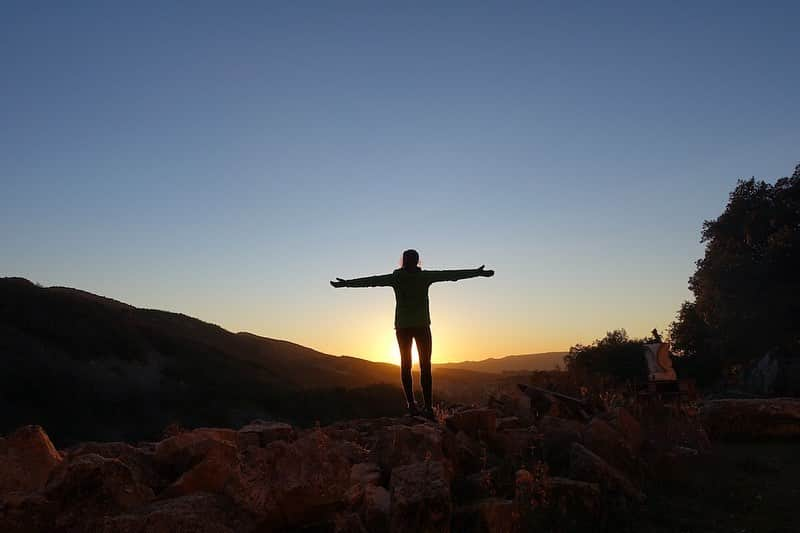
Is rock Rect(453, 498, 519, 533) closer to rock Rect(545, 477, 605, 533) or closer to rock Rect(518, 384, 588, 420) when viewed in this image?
rock Rect(545, 477, 605, 533)

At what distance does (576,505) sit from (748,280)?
84.8ft

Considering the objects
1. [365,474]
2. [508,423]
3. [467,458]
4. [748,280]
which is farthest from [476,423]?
[748,280]

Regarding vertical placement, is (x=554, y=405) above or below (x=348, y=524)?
above

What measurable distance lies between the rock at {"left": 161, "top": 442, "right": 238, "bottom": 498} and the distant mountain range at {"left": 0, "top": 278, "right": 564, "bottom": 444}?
12150 mm

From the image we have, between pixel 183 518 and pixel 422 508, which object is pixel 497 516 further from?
pixel 183 518

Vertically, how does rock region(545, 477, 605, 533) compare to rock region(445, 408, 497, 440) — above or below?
below

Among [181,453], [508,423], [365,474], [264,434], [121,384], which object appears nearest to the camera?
[181,453]

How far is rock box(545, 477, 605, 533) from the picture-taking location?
427cm

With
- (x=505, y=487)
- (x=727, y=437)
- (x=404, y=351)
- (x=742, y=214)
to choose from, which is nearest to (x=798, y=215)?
(x=742, y=214)

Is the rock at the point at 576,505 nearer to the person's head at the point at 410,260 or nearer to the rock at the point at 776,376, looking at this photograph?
the person's head at the point at 410,260

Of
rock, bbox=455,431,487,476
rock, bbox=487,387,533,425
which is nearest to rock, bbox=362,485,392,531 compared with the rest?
rock, bbox=455,431,487,476

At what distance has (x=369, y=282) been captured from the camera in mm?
8008

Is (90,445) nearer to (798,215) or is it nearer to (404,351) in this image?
(404,351)

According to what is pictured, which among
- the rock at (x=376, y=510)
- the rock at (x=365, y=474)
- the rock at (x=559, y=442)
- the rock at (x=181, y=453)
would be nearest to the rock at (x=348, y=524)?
the rock at (x=376, y=510)
